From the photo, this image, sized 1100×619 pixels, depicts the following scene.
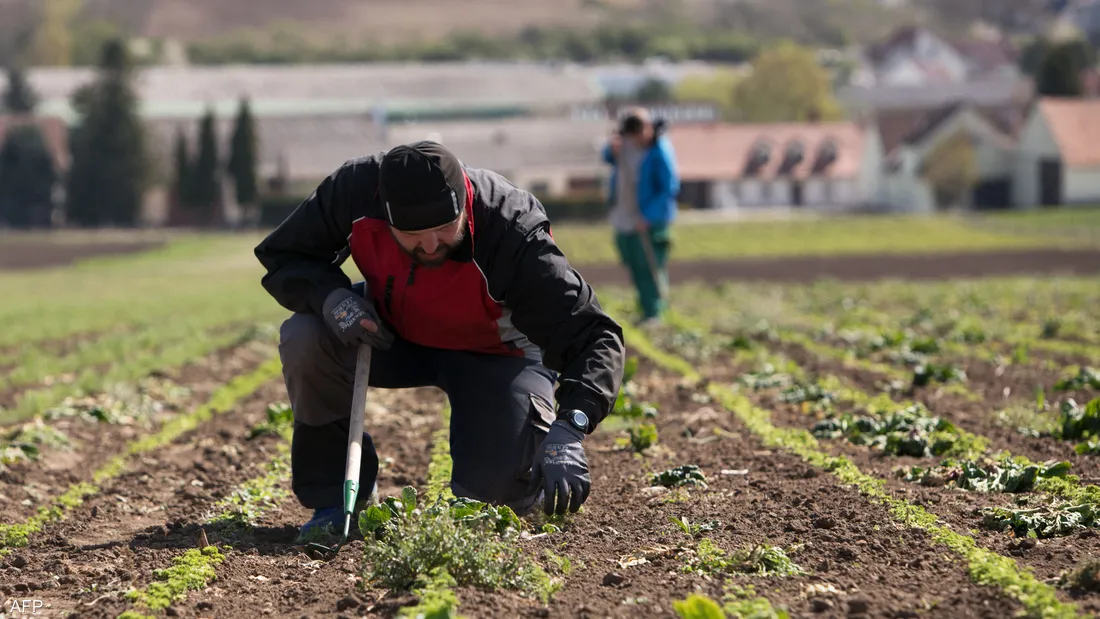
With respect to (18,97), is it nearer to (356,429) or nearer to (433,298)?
(433,298)

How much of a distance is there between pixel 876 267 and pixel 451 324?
2370cm

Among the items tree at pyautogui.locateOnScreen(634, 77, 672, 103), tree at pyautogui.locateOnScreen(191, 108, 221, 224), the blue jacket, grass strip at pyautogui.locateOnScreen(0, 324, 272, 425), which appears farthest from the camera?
tree at pyautogui.locateOnScreen(634, 77, 672, 103)

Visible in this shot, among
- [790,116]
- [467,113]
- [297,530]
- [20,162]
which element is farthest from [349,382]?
[790,116]

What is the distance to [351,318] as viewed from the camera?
19.3 ft

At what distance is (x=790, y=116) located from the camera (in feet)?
331

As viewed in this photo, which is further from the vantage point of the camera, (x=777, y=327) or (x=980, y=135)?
(x=980, y=135)

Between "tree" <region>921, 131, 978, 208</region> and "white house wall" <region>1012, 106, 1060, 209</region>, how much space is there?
216 centimetres

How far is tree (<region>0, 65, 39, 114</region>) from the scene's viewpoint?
299ft

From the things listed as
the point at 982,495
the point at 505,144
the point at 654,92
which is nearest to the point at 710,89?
the point at 654,92

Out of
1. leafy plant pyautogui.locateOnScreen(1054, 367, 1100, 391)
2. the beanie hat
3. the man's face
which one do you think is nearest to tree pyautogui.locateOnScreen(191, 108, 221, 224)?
leafy plant pyautogui.locateOnScreen(1054, 367, 1100, 391)

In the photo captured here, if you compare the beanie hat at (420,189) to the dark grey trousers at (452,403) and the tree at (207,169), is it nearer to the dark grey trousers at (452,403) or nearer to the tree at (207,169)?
the dark grey trousers at (452,403)

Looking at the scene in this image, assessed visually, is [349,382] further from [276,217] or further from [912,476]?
[276,217]

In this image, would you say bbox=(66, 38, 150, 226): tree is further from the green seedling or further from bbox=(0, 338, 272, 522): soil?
the green seedling

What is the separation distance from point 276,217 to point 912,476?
56.4m
